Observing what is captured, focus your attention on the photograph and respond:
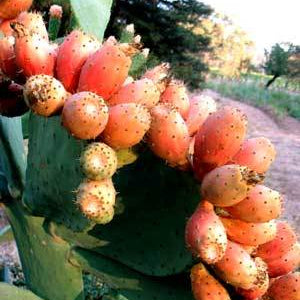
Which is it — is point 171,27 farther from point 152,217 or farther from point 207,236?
point 207,236

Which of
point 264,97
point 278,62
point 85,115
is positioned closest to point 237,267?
point 85,115

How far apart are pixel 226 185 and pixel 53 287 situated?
1.85 ft

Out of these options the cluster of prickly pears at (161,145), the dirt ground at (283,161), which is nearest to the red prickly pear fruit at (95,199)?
the cluster of prickly pears at (161,145)

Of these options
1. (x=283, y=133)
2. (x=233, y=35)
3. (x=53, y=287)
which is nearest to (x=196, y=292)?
(x=53, y=287)

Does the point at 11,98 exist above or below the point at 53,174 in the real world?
above

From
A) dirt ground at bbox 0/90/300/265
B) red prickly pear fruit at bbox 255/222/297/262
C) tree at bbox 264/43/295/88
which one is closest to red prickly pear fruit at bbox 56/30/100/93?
red prickly pear fruit at bbox 255/222/297/262

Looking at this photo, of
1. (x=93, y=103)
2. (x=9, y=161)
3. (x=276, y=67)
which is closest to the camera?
(x=93, y=103)

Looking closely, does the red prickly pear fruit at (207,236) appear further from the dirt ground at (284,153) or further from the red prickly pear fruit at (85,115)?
the dirt ground at (284,153)

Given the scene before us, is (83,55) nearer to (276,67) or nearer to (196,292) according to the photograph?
(196,292)

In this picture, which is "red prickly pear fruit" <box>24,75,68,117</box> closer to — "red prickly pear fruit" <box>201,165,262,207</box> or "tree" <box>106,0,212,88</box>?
"red prickly pear fruit" <box>201,165,262,207</box>

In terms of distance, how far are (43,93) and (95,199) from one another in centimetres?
14

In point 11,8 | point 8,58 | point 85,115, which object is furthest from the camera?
point 11,8

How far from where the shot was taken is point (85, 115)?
2.39 feet

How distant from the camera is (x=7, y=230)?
209 centimetres
